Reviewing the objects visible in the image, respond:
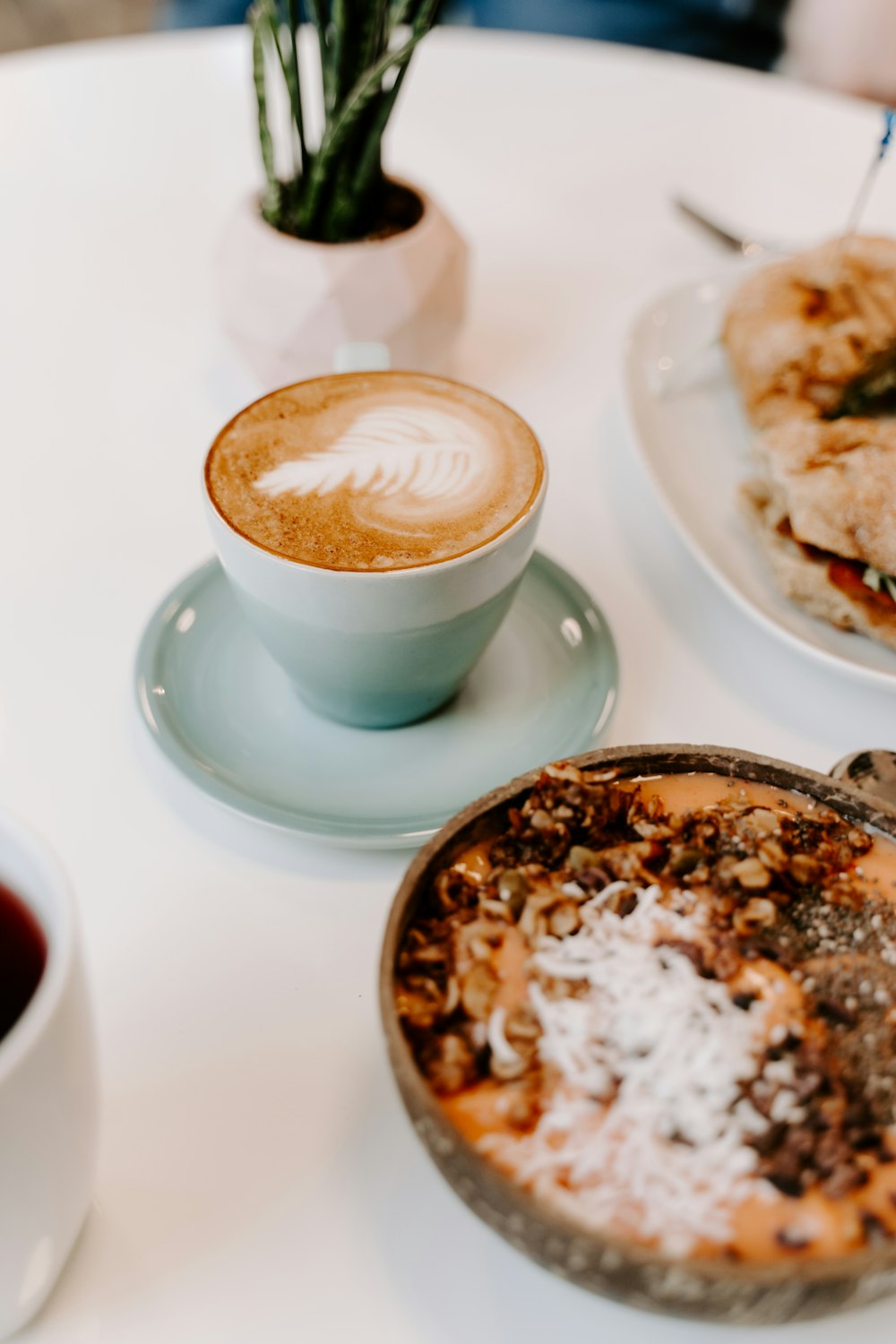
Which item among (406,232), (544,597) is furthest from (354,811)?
(406,232)

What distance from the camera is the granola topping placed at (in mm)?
401

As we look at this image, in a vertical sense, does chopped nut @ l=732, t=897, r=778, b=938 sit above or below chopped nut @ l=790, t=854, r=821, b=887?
below

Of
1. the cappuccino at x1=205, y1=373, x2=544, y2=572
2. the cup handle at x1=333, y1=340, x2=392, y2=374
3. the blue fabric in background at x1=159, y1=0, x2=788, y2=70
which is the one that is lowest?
the cappuccino at x1=205, y1=373, x2=544, y2=572

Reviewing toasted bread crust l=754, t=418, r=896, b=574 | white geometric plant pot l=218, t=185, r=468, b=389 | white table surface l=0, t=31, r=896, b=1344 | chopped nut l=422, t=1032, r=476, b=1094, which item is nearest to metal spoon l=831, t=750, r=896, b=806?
white table surface l=0, t=31, r=896, b=1344

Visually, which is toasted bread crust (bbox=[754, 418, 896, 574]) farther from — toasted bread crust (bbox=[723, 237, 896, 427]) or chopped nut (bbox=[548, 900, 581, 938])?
chopped nut (bbox=[548, 900, 581, 938])

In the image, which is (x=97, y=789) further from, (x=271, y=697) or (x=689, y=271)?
(x=689, y=271)

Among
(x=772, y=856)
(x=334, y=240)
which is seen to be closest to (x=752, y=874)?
(x=772, y=856)

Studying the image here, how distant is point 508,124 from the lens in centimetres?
139

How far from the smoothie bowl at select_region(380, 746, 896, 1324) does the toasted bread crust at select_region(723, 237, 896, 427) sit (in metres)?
0.54

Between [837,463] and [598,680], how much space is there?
10.9 inches

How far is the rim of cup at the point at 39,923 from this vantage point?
0.36 metres

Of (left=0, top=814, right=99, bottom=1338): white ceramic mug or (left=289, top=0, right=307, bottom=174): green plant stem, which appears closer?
(left=0, top=814, right=99, bottom=1338): white ceramic mug

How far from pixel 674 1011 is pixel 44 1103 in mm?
237

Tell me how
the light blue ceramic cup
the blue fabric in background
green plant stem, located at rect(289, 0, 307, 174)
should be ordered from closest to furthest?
the light blue ceramic cup, green plant stem, located at rect(289, 0, 307, 174), the blue fabric in background
